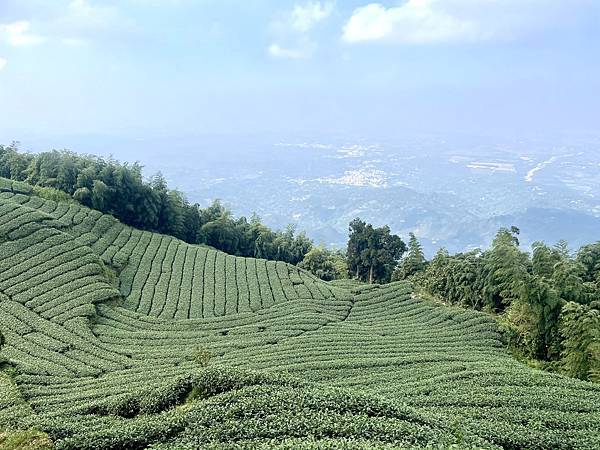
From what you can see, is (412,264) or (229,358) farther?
(412,264)

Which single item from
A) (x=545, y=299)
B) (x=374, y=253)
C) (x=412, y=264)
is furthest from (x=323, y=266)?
(x=545, y=299)

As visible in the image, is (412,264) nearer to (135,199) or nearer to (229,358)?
(135,199)

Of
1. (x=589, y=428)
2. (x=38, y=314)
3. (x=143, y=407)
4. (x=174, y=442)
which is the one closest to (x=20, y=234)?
(x=38, y=314)

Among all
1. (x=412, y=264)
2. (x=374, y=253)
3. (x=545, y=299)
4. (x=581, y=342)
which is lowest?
(x=581, y=342)

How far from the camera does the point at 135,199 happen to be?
52.8 m

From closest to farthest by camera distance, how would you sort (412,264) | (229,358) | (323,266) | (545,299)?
1. (229,358)
2. (545,299)
3. (412,264)
4. (323,266)

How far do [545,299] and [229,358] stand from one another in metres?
19.8

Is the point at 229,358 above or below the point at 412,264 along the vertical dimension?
below

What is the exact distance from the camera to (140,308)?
3606 centimetres

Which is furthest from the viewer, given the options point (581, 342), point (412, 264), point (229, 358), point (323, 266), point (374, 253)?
point (323, 266)

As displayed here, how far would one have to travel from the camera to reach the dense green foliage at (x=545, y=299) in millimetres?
27297

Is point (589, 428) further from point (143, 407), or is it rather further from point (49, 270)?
point (49, 270)

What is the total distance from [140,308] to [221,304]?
5.93 meters

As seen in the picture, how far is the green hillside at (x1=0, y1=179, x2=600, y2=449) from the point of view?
16344 millimetres
